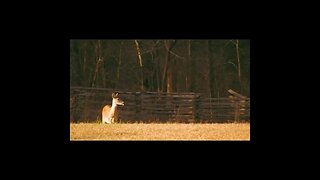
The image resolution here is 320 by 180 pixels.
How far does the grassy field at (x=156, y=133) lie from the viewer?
13.6 meters

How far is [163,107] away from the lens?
2231cm

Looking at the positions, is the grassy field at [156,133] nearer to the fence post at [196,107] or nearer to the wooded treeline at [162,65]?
the fence post at [196,107]

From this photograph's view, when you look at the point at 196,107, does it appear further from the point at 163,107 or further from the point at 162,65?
the point at 162,65

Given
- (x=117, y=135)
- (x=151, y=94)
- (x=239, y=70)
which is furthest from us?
(x=239, y=70)

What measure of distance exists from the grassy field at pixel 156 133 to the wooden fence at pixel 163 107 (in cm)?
596

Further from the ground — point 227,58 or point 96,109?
point 227,58

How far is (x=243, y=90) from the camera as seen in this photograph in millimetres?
26125

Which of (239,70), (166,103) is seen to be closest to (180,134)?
(166,103)

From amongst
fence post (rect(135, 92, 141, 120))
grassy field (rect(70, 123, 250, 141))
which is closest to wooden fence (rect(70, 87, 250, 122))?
fence post (rect(135, 92, 141, 120))

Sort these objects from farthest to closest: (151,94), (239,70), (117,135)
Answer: (239,70) → (151,94) → (117,135)

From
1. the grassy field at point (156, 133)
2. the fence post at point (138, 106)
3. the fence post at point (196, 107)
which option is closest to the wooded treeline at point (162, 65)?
the fence post at point (196, 107)

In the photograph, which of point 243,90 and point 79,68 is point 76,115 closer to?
point 79,68

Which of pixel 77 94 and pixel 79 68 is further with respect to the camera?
pixel 79 68

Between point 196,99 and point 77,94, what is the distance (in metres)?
4.53
